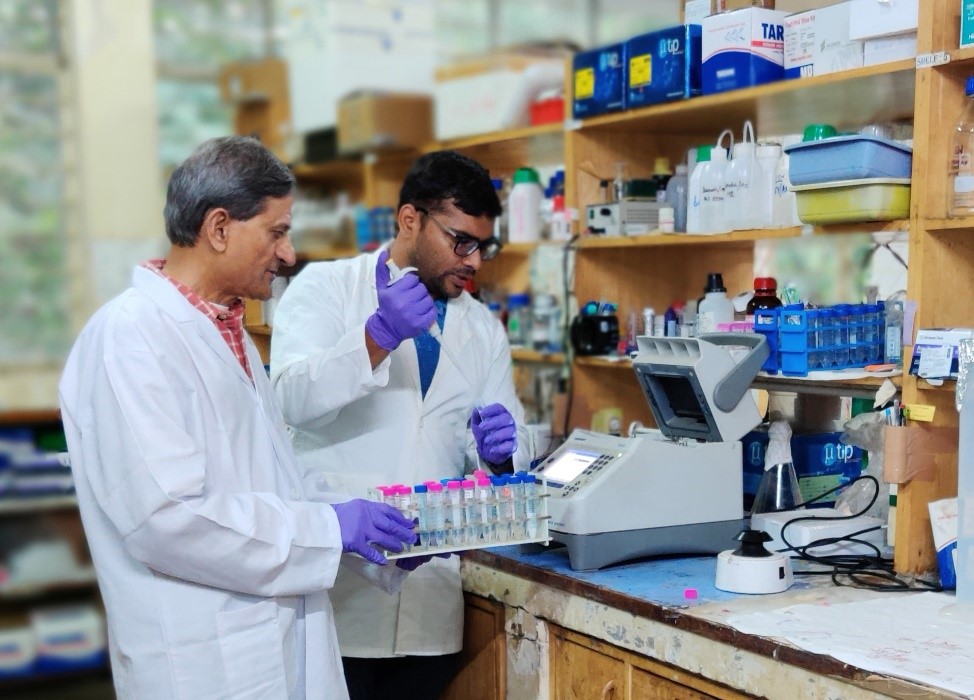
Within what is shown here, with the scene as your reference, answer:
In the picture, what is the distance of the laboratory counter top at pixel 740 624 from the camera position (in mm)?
1494

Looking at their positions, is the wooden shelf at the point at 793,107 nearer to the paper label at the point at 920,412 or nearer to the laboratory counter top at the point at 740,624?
the paper label at the point at 920,412

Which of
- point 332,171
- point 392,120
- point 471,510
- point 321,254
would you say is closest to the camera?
point 471,510

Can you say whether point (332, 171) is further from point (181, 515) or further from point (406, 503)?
point (181, 515)

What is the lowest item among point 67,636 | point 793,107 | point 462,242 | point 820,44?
point 67,636

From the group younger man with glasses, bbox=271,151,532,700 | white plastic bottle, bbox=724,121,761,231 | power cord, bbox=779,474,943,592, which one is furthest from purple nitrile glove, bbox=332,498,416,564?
white plastic bottle, bbox=724,121,761,231

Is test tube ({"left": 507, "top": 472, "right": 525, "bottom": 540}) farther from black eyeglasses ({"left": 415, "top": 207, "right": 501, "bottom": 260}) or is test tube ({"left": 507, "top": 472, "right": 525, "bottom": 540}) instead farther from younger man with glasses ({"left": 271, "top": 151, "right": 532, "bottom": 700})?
black eyeglasses ({"left": 415, "top": 207, "right": 501, "bottom": 260})

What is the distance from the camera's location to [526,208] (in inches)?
130

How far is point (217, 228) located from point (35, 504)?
24.7 inches

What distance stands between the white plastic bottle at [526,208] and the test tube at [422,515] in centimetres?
164

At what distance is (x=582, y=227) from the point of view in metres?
2.89

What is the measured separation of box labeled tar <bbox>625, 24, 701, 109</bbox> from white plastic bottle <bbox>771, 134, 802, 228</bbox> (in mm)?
296

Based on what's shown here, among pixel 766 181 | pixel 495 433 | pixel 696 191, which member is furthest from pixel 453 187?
pixel 766 181

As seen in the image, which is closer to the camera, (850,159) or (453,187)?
(850,159)

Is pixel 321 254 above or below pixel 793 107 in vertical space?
below
